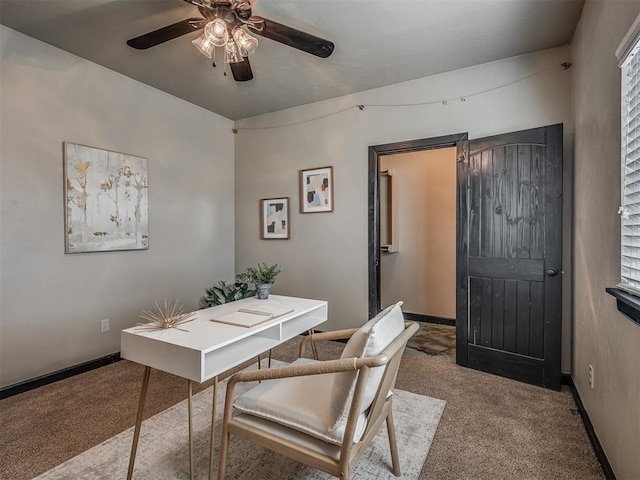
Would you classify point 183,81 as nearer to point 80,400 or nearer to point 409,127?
point 409,127

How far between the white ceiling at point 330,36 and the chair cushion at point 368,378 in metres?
2.06

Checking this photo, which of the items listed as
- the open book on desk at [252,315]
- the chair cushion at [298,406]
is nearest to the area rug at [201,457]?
the chair cushion at [298,406]

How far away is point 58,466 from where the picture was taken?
1.66 metres

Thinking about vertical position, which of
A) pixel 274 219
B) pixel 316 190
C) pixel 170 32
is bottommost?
pixel 274 219

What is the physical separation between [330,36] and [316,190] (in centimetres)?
163

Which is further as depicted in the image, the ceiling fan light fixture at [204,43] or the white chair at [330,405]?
the ceiling fan light fixture at [204,43]

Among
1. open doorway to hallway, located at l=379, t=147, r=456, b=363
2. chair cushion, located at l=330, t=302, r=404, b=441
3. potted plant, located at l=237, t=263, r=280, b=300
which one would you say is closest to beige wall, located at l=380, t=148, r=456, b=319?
open doorway to hallway, located at l=379, t=147, r=456, b=363

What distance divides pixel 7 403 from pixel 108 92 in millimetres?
2602

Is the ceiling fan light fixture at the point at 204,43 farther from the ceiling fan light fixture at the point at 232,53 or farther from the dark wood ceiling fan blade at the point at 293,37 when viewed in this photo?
the dark wood ceiling fan blade at the point at 293,37

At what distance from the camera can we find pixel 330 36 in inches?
97.4

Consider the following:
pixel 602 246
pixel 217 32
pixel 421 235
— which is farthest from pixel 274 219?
pixel 602 246

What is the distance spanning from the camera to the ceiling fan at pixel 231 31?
1772 millimetres

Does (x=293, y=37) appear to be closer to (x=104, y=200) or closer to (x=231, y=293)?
(x=231, y=293)

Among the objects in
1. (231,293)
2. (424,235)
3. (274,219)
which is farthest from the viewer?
(424,235)
